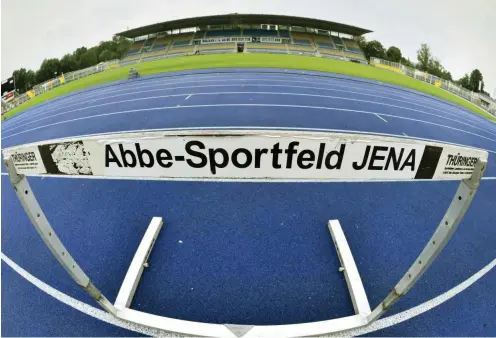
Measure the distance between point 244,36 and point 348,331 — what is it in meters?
39.5

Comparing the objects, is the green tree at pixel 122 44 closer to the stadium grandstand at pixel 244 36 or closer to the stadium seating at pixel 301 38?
the stadium grandstand at pixel 244 36

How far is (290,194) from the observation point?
4.85 meters

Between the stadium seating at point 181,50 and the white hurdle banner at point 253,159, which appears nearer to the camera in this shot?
the white hurdle banner at point 253,159

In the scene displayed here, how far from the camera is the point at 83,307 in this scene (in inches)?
117

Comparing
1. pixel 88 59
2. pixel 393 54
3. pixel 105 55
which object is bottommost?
pixel 88 59

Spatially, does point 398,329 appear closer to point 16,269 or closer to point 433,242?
point 433,242

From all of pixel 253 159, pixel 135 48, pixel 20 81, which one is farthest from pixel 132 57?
pixel 253 159

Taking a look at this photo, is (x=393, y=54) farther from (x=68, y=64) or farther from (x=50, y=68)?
(x=50, y=68)

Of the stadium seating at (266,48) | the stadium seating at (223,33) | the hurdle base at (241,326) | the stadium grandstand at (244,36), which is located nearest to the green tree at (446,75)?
the stadium grandstand at (244,36)

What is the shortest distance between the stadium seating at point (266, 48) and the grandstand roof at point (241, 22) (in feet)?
14.6

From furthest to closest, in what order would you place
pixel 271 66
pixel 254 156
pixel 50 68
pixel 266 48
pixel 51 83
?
1. pixel 266 48
2. pixel 50 68
3. pixel 51 83
4. pixel 271 66
5. pixel 254 156

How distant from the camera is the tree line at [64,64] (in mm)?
25859

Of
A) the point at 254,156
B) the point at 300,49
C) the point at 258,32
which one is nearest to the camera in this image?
the point at 254,156

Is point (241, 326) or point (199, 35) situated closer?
point (241, 326)
